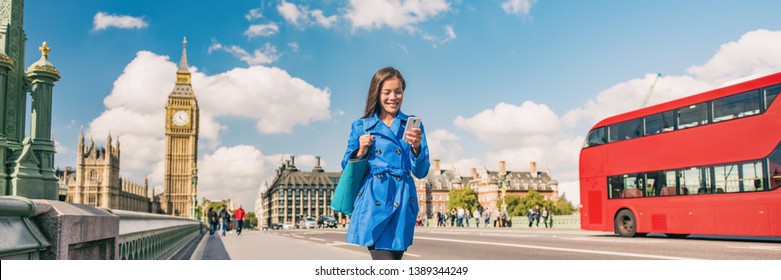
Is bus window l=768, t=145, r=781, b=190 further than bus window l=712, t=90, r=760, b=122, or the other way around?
bus window l=712, t=90, r=760, b=122

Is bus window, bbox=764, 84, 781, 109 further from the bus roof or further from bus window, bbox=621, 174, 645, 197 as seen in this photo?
bus window, bbox=621, 174, 645, 197

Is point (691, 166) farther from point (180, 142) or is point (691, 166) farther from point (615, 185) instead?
point (180, 142)

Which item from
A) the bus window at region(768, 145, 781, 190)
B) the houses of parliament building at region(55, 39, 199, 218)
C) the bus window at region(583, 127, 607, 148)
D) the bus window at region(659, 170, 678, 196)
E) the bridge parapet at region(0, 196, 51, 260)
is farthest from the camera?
the houses of parliament building at region(55, 39, 199, 218)

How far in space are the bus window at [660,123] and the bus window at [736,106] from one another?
158 centimetres

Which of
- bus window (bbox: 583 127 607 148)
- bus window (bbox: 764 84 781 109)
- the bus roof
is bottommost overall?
bus window (bbox: 583 127 607 148)

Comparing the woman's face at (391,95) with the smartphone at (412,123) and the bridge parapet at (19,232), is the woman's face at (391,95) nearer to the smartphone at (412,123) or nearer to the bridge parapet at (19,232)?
the smartphone at (412,123)

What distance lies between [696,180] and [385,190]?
16.4 m

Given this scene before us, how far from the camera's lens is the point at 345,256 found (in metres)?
12.6

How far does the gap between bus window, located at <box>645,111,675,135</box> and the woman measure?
1671cm

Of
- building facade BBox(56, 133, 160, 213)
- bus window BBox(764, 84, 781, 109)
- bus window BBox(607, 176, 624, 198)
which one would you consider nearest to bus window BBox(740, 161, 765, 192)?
bus window BBox(764, 84, 781, 109)

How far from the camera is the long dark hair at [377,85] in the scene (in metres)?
3.28

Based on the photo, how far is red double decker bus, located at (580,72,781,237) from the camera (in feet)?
51.2

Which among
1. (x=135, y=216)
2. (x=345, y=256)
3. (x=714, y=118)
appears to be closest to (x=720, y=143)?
(x=714, y=118)
